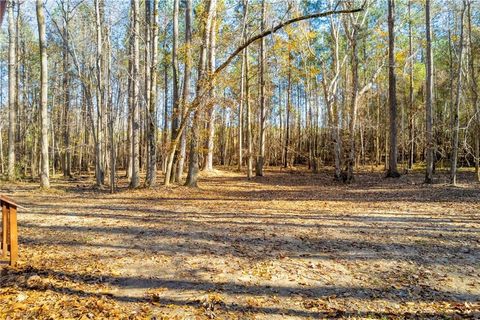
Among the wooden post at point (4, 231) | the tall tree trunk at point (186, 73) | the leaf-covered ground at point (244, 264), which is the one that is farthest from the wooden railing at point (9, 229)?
the tall tree trunk at point (186, 73)

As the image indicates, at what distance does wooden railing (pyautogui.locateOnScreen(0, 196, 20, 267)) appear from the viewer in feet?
14.5

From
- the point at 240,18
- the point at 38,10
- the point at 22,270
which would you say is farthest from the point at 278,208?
the point at 240,18

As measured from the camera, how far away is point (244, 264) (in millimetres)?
4840

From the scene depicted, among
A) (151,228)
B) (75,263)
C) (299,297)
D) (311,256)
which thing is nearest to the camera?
(299,297)

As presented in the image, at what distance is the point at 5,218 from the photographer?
4434 millimetres

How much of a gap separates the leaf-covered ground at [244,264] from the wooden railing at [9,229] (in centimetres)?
20

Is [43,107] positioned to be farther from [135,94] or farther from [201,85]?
[201,85]

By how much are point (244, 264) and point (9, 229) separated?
11.2 feet

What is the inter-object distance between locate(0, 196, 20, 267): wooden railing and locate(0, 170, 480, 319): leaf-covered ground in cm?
20

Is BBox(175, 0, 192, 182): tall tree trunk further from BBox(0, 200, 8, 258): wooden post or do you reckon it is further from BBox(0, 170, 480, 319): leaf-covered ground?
BBox(0, 200, 8, 258): wooden post

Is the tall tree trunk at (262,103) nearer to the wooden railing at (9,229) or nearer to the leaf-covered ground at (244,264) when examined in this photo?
the leaf-covered ground at (244,264)

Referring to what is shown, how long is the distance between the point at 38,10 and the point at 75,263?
500 inches

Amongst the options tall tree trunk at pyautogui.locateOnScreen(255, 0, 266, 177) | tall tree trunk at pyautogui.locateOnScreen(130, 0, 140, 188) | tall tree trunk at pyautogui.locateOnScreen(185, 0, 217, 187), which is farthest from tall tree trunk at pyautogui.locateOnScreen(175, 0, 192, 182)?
tall tree trunk at pyautogui.locateOnScreen(255, 0, 266, 177)

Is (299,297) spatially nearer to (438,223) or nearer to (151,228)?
(151,228)
